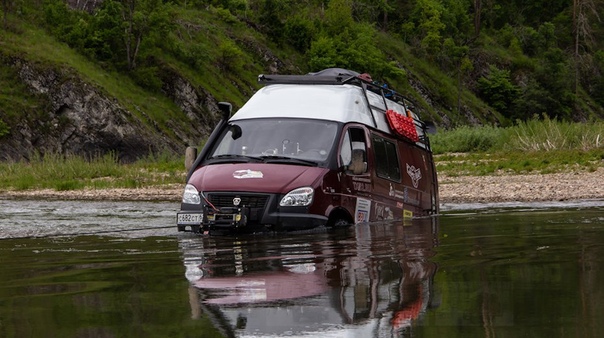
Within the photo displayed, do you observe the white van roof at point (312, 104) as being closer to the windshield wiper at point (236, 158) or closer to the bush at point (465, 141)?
the windshield wiper at point (236, 158)

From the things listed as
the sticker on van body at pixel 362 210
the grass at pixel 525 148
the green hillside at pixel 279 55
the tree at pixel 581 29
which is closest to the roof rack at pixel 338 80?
the sticker on van body at pixel 362 210

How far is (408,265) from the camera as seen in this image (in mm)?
10172

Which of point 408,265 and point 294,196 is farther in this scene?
point 294,196

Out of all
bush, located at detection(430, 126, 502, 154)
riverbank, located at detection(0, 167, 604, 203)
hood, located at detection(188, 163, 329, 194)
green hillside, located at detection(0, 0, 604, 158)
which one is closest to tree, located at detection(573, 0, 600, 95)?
green hillside, located at detection(0, 0, 604, 158)

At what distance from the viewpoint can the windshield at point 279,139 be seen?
15859mm

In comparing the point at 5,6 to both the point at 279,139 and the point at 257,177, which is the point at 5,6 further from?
the point at 257,177

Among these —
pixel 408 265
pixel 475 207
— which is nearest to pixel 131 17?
pixel 475 207

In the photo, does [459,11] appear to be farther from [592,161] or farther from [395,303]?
[395,303]

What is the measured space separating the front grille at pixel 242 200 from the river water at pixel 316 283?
0.45 m

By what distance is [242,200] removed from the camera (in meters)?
14.7

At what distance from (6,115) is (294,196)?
45995 mm

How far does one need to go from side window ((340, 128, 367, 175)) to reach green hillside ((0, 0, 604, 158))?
31198 mm

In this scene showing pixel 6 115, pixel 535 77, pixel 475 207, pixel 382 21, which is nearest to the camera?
pixel 475 207

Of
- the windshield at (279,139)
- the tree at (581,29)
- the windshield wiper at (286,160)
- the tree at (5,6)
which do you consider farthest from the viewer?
the tree at (581,29)
